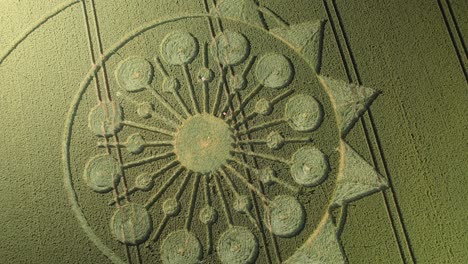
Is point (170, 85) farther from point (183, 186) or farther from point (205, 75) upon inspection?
point (183, 186)

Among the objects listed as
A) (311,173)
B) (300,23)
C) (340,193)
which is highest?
(300,23)

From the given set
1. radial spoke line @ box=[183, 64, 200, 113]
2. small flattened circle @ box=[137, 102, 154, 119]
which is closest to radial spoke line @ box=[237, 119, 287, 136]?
radial spoke line @ box=[183, 64, 200, 113]

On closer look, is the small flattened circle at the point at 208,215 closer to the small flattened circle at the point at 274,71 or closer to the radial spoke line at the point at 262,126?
the radial spoke line at the point at 262,126

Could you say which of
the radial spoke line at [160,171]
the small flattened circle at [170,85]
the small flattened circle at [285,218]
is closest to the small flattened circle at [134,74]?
the small flattened circle at [170,85]

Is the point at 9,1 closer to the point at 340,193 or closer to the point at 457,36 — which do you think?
the point at 340,193

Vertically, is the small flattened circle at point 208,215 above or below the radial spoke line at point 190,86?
below

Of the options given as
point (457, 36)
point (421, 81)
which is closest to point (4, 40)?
point (421, 81)
